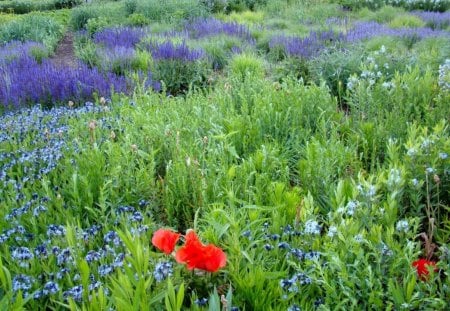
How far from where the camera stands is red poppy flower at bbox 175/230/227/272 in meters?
1.67

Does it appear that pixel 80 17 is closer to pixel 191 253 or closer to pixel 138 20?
pixel 138 20

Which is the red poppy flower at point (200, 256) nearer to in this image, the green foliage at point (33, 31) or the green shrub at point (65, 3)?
the green foliage at point (33, 31)

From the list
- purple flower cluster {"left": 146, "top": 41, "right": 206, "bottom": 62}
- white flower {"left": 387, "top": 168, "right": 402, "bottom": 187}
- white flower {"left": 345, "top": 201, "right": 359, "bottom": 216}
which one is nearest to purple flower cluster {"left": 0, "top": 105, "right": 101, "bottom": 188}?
white flower {"left": 345, "top": 201, "right": 359, "bottom": 216}

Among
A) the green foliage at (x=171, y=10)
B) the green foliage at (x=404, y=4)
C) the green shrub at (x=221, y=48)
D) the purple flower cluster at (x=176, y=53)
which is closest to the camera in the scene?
the purple flower cluster at (x=176, y=53)

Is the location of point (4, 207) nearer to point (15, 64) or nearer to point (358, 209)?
point (358, 209)

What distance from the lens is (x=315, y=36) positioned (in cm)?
780

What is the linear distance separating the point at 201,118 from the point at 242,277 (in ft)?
6.20

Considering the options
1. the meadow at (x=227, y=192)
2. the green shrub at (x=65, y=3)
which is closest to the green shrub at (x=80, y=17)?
the meadow at (x=227, y=192)

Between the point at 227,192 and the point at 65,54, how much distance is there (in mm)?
7123

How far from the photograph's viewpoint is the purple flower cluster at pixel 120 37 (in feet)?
25.0

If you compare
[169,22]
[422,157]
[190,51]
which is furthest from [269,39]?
[422,157]

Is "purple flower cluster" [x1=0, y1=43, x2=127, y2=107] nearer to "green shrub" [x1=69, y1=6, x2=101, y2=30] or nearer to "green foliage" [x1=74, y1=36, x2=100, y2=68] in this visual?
"green foliage" [x1=74, y1=36, x2=100, y2=68]

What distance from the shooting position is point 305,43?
22.9ft

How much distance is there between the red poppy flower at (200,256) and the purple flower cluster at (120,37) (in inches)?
240
